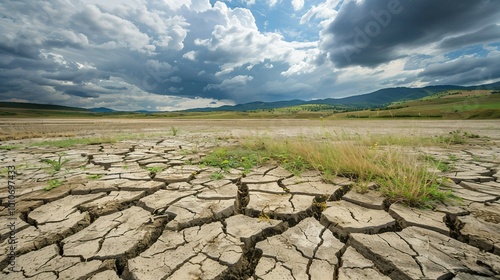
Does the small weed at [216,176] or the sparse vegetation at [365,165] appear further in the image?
the small weed at [216,176]

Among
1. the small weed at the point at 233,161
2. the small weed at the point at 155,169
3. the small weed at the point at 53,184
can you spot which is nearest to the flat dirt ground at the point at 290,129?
the small weed at the point at 233,161

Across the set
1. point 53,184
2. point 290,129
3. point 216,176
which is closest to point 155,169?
point 216,176

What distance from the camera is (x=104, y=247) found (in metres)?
1.52

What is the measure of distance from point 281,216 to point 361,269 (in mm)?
713

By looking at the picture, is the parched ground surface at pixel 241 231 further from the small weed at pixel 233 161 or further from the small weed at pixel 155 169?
the small weed at pixel 233 161

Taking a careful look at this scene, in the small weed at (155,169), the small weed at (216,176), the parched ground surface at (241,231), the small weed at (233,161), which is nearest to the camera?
the parched ground surface at (241,231)

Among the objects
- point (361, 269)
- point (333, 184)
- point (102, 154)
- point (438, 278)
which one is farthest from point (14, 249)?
point (102, 154)

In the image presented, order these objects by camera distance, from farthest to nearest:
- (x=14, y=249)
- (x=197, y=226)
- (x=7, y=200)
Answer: (x=7, y=200) < (x=197, y=226) < (x=14, y=249)

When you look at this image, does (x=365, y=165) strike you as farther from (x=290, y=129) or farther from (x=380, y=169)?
(x=290, y=129)

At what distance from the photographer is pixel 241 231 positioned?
1.71 metres

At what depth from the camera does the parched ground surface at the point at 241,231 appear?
132 centimetres

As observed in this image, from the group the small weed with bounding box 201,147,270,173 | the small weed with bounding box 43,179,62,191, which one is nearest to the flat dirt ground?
the small weed with bounding box 201,147,270,173

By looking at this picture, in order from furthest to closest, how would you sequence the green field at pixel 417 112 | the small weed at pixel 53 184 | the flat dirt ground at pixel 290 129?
the green field at pixel 417 112, the flat dirt ground at pixel 290 129, the small weed at pixel 53 184

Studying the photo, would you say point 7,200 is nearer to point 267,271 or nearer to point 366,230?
point 267,271
